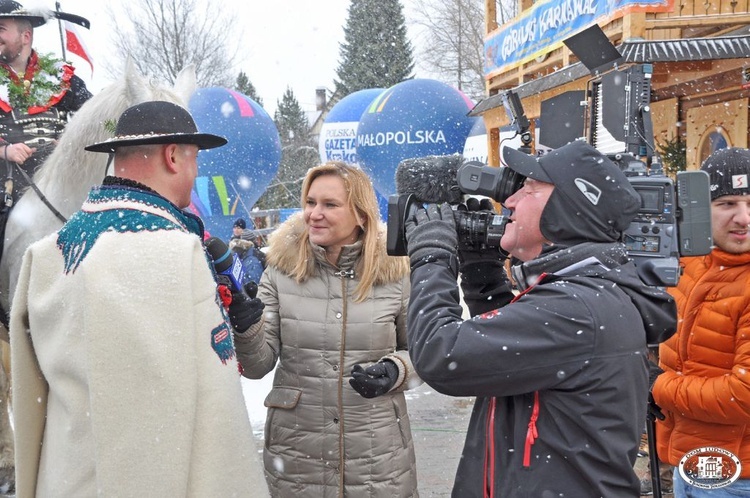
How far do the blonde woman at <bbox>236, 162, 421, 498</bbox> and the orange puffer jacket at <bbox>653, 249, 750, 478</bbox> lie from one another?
3.19 feet

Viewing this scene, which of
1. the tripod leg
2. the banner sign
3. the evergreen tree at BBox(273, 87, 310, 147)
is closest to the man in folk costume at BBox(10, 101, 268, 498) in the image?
the tripod leg

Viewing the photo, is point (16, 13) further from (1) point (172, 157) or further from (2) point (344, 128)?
(2) point (344, 128)

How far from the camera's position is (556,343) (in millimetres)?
1606

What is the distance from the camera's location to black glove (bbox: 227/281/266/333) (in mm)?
2375

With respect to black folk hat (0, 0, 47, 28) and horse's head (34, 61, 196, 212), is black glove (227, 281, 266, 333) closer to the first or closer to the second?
horse's head (34, 61, 196, 212)

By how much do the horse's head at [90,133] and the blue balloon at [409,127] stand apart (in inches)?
384

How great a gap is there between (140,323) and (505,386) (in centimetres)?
88

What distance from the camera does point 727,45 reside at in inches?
252

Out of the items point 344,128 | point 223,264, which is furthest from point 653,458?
point 344,128

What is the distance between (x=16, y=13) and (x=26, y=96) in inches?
18.3

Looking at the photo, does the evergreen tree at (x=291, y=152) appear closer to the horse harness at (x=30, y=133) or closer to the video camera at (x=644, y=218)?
the horse harness at (x=30, y=133)

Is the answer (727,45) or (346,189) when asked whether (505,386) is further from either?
(727,45)

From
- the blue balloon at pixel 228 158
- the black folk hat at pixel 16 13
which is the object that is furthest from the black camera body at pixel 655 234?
the blue balloon at pixel 228 158

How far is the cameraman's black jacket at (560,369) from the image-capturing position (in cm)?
162
